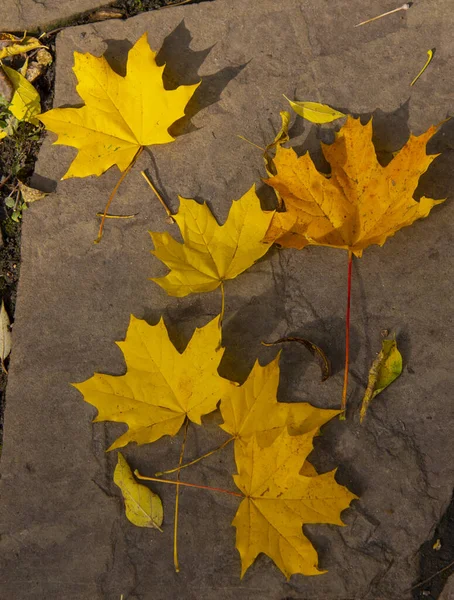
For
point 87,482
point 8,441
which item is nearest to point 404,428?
point 87,482

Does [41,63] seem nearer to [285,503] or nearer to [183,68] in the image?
[183,68]

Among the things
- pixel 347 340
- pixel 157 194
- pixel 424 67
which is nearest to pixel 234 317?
pixel 347 340

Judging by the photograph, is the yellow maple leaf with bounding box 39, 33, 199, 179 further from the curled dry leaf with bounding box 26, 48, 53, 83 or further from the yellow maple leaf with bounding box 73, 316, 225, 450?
→ the yellow maple leaf with bounding box 73, 316, 225, 450

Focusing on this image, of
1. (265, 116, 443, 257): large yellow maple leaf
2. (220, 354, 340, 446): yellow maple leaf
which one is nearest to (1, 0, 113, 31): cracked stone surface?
(265, 116, 443, 257): large yellow maple leaf

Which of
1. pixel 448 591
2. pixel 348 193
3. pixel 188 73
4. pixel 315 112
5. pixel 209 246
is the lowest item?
pixel 448 591

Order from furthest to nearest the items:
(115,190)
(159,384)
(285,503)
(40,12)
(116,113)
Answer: (40,12) < (115,190) < (116,113) < (159,384) < (285,503)

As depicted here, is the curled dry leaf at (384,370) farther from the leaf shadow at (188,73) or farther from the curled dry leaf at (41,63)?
the curled dry leaf at (41,63)
